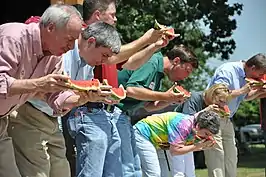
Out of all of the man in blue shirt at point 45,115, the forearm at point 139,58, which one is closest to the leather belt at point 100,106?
the man in blue shirt at point 45,115

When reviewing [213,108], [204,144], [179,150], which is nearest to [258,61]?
[213,108]

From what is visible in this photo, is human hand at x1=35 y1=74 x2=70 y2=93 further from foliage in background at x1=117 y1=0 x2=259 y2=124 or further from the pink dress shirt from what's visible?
foliage in background at x1=117 y1=0 x2=259 y2=124

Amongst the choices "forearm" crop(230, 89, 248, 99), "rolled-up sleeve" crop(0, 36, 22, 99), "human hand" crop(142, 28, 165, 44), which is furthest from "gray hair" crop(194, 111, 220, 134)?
"rolled-up sleeve" crop(0, 36, 22, 99)

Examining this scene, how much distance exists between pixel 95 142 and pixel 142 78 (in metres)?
0.80

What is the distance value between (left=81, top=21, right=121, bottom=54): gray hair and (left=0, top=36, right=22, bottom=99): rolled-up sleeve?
2.50ft

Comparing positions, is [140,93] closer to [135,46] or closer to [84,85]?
[135,46]

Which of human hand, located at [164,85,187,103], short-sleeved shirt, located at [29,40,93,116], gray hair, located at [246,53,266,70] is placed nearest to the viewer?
short-sleeved shirt, located at [29,40,93,116]

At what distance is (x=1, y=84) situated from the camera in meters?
3.26

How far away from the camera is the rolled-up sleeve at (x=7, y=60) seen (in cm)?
326

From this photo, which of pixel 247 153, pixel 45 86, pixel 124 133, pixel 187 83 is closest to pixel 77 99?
pixel 45 86

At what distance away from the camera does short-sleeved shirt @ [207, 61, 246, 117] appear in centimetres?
648

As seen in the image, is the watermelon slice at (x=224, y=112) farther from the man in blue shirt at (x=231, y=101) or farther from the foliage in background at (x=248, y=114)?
the foliage in background at (x=248, y=114)

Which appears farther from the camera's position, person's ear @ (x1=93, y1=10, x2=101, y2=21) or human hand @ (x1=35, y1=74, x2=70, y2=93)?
person's ear @ (x1=93, y1=10, x2=101, y2=21)

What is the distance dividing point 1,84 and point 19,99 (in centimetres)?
31
